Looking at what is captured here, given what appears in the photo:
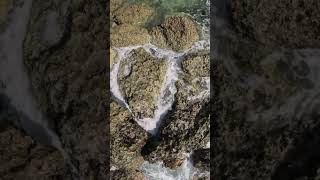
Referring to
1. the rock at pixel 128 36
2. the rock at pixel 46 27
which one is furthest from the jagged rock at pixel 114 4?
the rock at pixel 46 27

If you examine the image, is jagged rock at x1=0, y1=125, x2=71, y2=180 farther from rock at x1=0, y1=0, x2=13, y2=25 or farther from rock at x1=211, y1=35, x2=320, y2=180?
rock at x1=211, y1=35, x2=320, y2=180

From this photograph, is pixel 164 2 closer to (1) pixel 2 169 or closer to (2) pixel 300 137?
(2) pixel 300 137

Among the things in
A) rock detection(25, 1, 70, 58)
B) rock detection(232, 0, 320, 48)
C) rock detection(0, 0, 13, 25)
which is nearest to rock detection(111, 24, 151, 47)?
rock detection(25, 1, 70, 58)

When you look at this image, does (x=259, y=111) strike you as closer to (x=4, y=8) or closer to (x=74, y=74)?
(x=74, y=74)

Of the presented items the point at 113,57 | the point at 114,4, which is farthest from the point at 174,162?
the point at 114,4

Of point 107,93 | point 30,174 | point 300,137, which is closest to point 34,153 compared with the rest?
point 30,174
